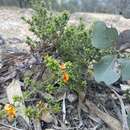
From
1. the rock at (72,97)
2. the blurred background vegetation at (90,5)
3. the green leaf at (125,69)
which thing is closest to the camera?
the green leaf at (125,69)

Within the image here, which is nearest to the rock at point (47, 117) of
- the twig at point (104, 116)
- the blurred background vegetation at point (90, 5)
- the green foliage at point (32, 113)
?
Result: the green foliage at point (32, 113)

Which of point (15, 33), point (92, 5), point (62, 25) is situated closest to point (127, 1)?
point (92, 5)

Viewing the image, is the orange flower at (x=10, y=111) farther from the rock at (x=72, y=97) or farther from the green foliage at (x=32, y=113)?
the rock at (x=72, y=97)

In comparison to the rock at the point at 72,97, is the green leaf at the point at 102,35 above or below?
above

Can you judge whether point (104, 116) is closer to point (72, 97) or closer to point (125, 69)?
point (72, 97)

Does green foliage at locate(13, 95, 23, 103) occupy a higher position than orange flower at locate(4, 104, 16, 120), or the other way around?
green foliage at locate(13, 95, 23, 103)

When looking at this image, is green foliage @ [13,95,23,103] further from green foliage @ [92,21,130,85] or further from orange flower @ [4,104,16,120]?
green foliage @ [92,21,130,85]

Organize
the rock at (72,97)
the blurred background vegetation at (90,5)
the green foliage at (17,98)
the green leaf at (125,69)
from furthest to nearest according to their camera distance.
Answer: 1. the blurred background vegetation at (90,5)
2. the rock at (72,97)
3. the green foliage at (17,98)
4. the green leaf at (125,69)

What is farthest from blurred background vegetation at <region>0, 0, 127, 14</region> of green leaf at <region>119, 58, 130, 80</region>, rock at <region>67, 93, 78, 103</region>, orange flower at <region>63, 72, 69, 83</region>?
green leaf at <region>119, 58, 130, 80</region>

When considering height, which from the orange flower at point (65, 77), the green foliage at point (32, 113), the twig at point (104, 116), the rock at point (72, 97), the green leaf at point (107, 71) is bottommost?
the twig at point (104, 116)
